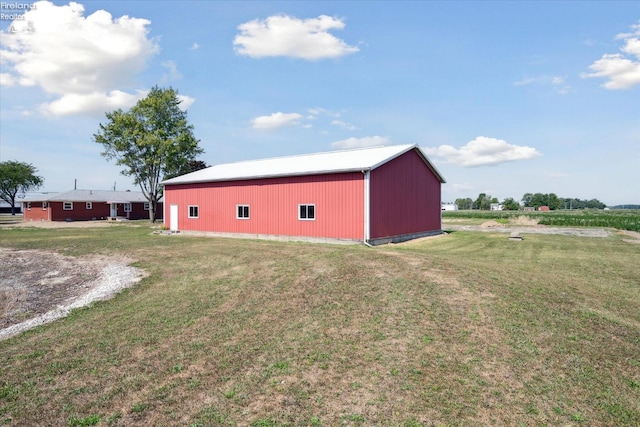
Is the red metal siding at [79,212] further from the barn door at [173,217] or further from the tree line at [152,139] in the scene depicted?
the barn door at [173,217]

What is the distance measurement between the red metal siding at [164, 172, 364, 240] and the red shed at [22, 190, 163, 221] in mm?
30235

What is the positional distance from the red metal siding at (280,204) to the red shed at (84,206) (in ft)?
99.2

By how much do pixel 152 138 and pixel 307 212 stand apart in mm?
31729

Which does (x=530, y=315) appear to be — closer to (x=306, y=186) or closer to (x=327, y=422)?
(x=327, y=422)

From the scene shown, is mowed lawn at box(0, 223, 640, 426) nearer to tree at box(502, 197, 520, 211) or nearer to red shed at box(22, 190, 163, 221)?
red shed at box(22, 190, 163, 221)

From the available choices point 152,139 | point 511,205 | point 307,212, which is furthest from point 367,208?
point 511,205

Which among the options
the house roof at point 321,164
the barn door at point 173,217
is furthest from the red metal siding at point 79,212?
the barn door at point 173,217

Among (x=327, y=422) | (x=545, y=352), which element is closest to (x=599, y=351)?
(x=545, y=352)

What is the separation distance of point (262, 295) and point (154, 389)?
498cm

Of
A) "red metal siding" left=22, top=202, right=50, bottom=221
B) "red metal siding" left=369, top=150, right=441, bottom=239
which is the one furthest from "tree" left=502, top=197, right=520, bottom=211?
"red metal siding" left=22, top=202, right=50, bottom=221

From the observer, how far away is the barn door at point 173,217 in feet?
108

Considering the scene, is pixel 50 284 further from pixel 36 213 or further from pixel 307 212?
pixel 36 213

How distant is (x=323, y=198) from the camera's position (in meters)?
23.2

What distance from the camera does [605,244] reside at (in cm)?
2438
